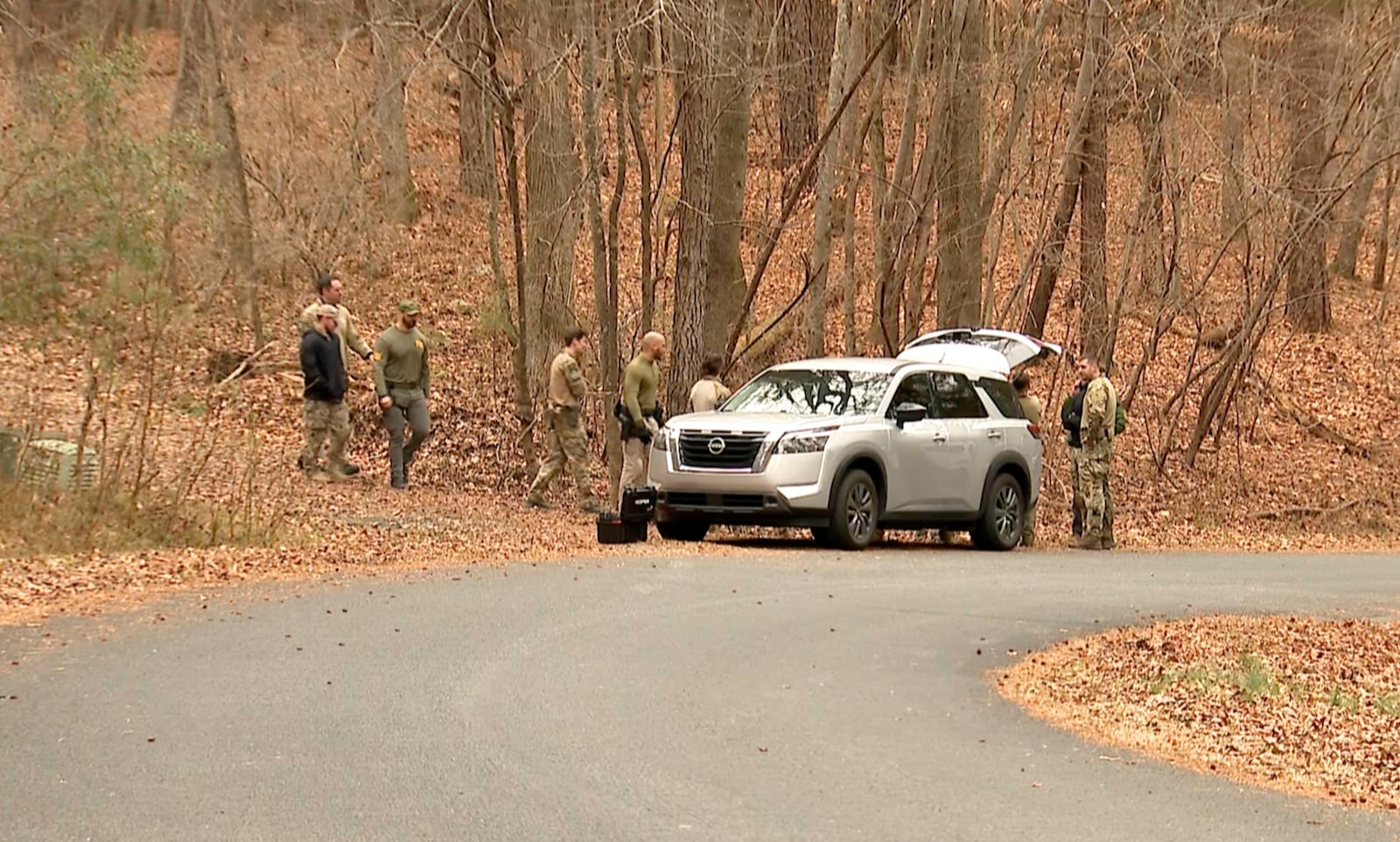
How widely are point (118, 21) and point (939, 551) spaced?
3681 centimetres

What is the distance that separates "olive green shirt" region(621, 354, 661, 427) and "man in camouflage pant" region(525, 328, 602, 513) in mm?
917

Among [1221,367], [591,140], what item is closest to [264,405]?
[591,140]

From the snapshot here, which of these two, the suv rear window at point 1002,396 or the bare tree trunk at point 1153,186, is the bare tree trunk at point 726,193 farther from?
the bare tree trunk at point 1153,186

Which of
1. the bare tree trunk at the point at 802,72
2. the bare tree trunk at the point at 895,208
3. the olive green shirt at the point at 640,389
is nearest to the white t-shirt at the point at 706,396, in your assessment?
the olive green shirt at the point at 640,389

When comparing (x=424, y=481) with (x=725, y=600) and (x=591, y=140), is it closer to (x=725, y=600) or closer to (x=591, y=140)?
(x=591, y=140)

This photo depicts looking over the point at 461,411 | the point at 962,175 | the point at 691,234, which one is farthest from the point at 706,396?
the point at 461,411

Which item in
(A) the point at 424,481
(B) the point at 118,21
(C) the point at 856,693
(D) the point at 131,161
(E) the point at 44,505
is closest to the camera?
(C) the point at 856,693

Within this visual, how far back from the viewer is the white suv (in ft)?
57.6

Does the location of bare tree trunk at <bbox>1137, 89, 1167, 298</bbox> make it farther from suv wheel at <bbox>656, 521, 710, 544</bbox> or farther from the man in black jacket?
the man in black jacket

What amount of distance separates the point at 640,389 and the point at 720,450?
8.98 ft

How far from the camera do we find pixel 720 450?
17.7 meters

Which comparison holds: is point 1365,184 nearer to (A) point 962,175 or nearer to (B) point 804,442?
(A) point 962,175

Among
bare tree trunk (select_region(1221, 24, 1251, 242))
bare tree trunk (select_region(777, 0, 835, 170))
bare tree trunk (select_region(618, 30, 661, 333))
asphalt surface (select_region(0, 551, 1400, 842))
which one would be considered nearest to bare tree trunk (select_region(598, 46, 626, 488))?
bare tree trunk (select_region(618, 30, 661, 333))

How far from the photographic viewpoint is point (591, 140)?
2120 centimetres
